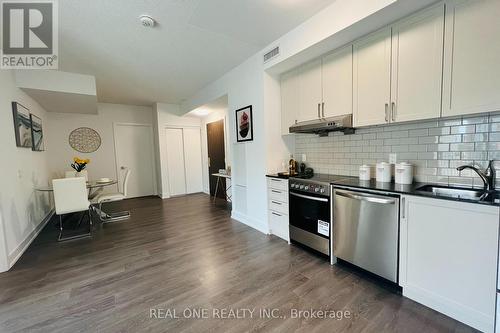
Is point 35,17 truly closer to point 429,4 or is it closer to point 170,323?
point 170,323

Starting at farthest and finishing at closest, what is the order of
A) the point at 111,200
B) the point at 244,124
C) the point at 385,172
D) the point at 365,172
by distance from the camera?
the point at 111,200 < the point at 244,124 < the point at 365,172 < the point at 385,172

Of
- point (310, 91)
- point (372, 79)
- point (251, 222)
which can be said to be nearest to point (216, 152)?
point (251, 222)

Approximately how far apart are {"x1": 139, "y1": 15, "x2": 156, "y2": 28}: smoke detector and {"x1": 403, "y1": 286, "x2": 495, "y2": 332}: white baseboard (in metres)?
3.48

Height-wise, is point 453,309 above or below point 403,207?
below

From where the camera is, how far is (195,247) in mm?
2840

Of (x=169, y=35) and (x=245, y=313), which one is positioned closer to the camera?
(x=245, y=313)

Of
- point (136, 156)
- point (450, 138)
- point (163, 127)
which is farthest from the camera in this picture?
point (136, 156)

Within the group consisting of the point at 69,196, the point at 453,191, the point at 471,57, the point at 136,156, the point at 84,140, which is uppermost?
the point at 471,57

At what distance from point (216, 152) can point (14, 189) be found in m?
3.80

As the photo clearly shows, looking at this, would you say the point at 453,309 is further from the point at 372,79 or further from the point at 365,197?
the point at 372,79

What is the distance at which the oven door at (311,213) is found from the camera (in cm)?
237

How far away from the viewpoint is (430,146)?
206cm

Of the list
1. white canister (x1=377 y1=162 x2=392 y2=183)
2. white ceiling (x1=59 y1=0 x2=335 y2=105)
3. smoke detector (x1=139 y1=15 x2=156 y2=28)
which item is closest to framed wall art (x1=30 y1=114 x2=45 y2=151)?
white ceiling (x1=59 y1=0 x2=335 y2=105)

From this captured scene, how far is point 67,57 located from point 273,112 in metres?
3.05
